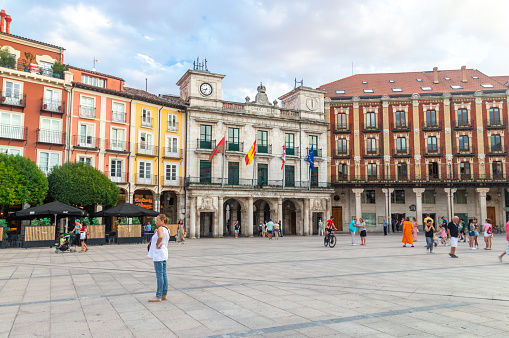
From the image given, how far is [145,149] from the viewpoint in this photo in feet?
122

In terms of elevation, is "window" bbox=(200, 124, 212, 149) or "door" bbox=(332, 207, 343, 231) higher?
"window" bbox=(200, 124, 212, 149)

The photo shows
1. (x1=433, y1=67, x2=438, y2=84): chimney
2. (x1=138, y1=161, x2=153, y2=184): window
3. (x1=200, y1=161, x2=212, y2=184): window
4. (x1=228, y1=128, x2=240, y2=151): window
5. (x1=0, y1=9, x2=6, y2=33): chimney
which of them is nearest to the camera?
(x1=0, y1=9, x2=6, y2=33): chimney

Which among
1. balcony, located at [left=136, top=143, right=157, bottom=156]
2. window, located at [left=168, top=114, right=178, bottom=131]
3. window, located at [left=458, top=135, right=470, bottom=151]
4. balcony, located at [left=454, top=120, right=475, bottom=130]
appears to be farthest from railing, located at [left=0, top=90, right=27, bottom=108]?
window, located at [left=458, top=135, right=470, bottom=151]

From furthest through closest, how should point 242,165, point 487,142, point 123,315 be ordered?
point 487,142, point 242,165, point 123,315

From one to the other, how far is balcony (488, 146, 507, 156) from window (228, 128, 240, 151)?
3007cm

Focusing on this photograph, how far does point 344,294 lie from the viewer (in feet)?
29.7

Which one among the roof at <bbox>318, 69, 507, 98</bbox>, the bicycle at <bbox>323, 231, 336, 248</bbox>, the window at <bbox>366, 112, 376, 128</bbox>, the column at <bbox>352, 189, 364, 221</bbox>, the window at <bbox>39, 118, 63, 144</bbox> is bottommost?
the bicycle at <bbox>323, 231, 336, 248</bbox>

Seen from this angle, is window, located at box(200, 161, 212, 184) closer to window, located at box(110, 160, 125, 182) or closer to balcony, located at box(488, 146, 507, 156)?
window, located at box(110, 160, 125, 182)

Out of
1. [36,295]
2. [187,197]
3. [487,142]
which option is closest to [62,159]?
[187,197]

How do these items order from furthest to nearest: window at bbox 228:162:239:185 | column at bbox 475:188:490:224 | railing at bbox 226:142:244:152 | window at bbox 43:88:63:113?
column at bbox 475:188:490:224, railing at bbox 226:142:244:152, window at bbox 228:162:239:185, window at bbox 43:88:63:113

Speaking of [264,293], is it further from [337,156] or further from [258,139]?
[337,156]

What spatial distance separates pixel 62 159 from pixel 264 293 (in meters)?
28.5

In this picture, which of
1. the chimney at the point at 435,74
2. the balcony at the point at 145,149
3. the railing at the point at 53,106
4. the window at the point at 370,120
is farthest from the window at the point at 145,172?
the chimney at the point at 435,74

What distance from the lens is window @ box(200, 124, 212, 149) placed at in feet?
131
